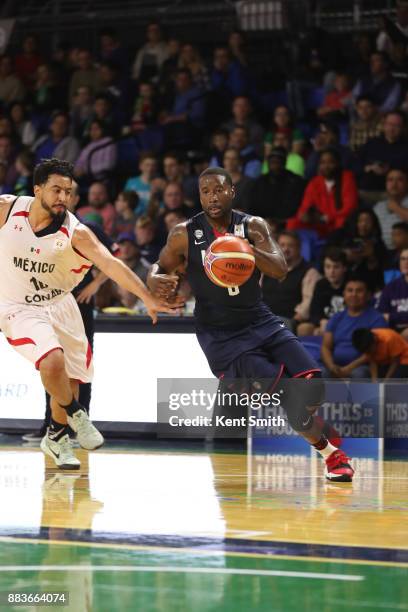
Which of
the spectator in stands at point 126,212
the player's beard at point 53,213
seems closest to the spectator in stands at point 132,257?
the spectator in stands at point 126,212

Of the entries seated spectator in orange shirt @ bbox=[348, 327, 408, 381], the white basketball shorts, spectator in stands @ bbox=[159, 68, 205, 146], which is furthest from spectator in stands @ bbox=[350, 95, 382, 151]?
the white basketball shorts

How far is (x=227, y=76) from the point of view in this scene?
1623cm

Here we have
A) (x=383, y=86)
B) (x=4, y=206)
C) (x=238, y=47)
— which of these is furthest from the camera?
(x=238, y=47)

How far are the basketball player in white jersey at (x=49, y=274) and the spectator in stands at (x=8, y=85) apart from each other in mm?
10596

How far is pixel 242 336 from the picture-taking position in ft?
26.1

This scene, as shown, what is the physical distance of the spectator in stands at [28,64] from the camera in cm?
1903

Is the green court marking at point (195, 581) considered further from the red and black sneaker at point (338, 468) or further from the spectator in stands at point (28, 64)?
the spectator in stands at point (28, 64)

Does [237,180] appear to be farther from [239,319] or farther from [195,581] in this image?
[195,581]

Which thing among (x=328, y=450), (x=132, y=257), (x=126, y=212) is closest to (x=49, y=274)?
(x=328, y=450)

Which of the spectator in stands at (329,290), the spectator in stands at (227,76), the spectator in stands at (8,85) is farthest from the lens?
the spectator in stands at (8,85)

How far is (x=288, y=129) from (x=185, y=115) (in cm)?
188

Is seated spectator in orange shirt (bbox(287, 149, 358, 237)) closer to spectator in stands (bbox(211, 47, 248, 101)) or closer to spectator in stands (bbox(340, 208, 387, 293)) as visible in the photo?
spectator in stands (bbox(340, 208, 387, 293))

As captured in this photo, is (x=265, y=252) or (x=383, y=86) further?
(x=383, y=86)

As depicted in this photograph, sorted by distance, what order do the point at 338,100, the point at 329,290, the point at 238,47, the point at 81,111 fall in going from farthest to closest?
1. the point at 81,111
2. the point at 238,47
3. the point at 338,100
4. the point at 329,290
